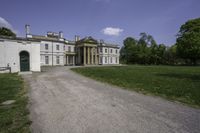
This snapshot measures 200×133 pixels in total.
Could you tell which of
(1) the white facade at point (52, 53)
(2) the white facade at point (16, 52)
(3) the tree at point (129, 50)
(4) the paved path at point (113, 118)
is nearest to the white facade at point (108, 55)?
(3) the tree at point (129, 50)

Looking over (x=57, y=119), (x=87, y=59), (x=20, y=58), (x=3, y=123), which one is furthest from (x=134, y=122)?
(x=87, y=59)

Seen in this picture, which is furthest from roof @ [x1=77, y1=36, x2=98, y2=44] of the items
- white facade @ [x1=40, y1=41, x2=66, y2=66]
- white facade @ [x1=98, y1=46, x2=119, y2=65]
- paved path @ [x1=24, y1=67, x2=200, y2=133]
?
paved path @ [x1=24, y1=67, x2=200, y2=133]

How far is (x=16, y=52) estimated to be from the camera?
1828cm

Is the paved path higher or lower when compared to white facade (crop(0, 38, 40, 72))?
lower

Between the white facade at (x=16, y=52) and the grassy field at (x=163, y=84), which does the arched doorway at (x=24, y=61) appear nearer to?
the white facade at (x=16, y=52)

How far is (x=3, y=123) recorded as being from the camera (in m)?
3.53

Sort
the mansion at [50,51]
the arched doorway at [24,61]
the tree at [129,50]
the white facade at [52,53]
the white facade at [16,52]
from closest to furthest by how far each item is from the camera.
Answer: the white facade at [16,52] < the mansion at [50,51] < the arched doorway at [24,61] < the white facade at [52,53] < the tree at [129,50]

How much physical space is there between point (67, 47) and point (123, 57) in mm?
34591

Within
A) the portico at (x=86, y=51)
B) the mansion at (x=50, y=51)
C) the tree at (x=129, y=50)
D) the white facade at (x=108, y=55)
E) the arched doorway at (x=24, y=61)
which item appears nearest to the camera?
the mansion at (x=50, y=51)

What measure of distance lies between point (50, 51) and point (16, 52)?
2037cm

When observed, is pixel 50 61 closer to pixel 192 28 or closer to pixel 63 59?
pixel 63 59

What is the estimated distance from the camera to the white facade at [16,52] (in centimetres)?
1756

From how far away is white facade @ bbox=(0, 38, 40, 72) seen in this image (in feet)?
57.6

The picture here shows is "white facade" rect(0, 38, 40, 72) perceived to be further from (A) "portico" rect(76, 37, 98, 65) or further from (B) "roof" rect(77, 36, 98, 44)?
(B) "roof" rect(77, 36, 98, 44)
